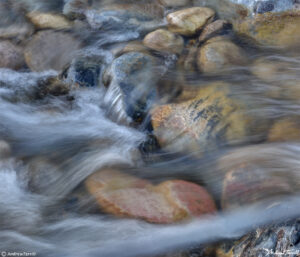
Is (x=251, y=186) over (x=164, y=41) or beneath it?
beneath

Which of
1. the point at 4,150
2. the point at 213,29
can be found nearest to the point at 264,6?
the point at 213,29

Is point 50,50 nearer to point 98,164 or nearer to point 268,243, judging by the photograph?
point 98,164

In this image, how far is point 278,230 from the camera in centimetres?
245

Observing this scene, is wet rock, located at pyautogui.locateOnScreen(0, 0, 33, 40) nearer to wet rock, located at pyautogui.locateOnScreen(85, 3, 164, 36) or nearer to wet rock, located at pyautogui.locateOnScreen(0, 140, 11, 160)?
wet rock, located at pyautogui.locateOnScreen(85, 3, 164, 36)

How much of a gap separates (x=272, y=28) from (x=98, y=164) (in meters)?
4.09

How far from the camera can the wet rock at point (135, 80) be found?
14.0ft

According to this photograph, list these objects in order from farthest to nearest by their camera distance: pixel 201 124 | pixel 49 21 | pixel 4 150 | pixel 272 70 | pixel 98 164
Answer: pixel 49 21 < pixel 272 70 < pixel 4 150 < pixel 201 124 < pixel 98 164

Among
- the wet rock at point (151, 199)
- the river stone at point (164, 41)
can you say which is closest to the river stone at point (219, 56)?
the river stone at point (164, 41)

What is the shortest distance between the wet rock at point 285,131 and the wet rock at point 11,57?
4227 mm

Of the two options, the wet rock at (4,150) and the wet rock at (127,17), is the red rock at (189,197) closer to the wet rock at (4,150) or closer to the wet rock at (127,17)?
the wet rock at (4,150)

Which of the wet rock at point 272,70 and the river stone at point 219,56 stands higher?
the river stone at point 219,56

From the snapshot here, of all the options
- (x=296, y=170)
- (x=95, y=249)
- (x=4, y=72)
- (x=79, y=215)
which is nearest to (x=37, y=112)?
(x=4, y=72)

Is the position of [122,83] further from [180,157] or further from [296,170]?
[296,170]

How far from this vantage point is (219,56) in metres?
4.94
